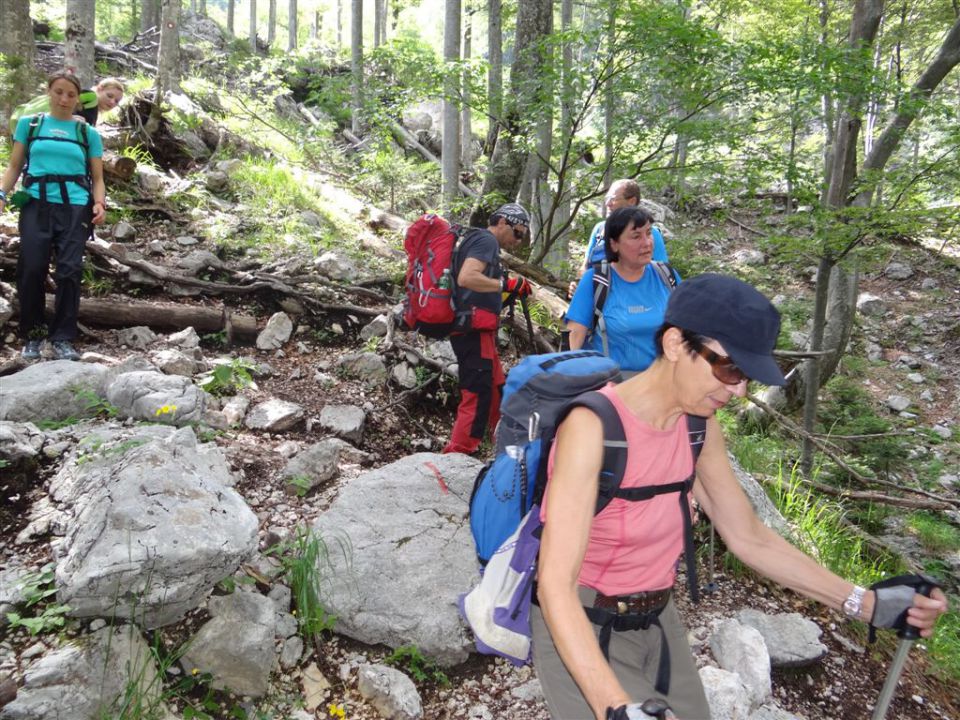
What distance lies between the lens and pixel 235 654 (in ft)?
9.34

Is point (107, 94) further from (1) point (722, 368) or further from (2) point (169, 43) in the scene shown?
(1) point (722, 368)

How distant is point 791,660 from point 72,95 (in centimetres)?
658

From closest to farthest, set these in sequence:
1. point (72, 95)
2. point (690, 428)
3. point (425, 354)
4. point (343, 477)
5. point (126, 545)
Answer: point (690, 428) → point (126, 545) → point (343, 477) → point (72, 95) → point (425, 354)

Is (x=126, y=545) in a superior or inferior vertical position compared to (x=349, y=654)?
superior

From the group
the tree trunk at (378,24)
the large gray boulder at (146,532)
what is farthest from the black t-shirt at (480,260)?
the tree trunk at (378,24)

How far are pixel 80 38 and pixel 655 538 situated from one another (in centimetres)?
1156

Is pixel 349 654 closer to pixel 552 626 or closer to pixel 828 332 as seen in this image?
pixel 552 626

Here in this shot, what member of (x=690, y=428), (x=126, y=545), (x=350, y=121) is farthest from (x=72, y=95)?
(x=350, y=121)

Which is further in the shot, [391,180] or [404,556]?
[391,180]

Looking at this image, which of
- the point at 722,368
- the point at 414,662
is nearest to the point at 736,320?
the point at 722,368

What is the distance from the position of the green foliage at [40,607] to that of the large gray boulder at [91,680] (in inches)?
5.5

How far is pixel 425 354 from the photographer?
21.5 feet

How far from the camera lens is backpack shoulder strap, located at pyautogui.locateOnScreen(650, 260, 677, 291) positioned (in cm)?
405

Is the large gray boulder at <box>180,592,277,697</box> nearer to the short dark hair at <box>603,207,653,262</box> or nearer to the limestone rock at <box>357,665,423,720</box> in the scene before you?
the limestone rock at <box>357,665,423,720</box>
